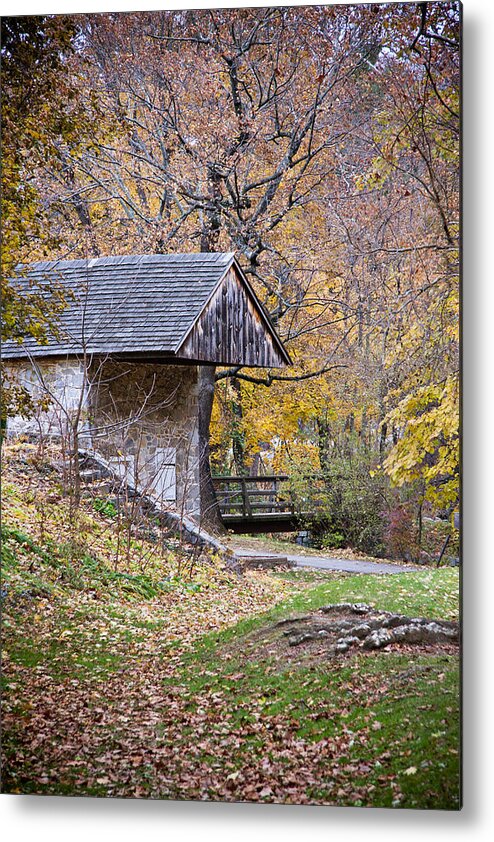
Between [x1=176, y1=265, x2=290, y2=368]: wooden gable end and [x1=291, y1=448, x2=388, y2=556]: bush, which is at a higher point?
[x1=176, y1=265, x2=290, y2=368]: wooden gable end

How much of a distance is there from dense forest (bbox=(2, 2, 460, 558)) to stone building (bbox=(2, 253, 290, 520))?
10cm

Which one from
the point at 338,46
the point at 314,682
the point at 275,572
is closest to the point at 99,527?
the point at 275,572

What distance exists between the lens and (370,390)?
4480mm

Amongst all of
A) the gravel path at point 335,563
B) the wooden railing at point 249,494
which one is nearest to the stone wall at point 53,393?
the wooden railing at point 249,494

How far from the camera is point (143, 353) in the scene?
4672 millimetres

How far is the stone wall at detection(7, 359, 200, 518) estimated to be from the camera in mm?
4645

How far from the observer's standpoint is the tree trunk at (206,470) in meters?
4.57

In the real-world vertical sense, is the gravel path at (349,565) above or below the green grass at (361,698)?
above

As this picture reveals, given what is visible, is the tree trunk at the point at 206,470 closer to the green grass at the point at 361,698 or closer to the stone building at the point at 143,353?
the stone building at the point at 143,353

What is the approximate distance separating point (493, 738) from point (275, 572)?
1.25 meters

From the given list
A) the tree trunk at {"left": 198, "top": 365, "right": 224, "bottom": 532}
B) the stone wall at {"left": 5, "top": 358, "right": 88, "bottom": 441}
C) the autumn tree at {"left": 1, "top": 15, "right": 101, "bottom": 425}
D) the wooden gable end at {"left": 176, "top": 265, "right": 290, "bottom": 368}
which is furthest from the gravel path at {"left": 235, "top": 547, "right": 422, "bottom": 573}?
the autumn tree at {"left": 1, "top": 15, "right": 101, "bottom": 425}

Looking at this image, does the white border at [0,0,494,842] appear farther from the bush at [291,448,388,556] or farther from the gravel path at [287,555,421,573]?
the bush at [291,448,388,556]

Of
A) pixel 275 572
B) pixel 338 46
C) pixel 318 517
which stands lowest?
pixel 275 572

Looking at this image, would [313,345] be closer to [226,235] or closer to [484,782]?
[226,235]
